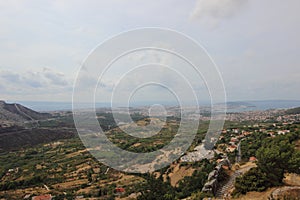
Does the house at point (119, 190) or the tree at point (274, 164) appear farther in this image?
the house at point (119, 190)

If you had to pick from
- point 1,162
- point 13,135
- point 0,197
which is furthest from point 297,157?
point 13,135

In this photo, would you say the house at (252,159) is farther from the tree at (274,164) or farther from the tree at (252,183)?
the tree at (252,183)

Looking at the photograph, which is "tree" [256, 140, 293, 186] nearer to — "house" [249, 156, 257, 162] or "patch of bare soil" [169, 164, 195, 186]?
"house" [249, 156, 257, 162]

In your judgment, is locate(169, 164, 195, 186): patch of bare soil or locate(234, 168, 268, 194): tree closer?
locate(234, 168, 268, 194): tree

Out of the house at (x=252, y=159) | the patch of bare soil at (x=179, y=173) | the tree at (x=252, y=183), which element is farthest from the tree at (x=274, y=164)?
the patch of bare soil at (x=179, y=173)

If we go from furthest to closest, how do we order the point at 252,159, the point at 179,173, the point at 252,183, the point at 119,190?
the point at 119,190 < the point at 179,173 < the point at 252,159 < the point at 252,183

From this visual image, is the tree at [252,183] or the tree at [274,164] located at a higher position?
the tree at [274,164]

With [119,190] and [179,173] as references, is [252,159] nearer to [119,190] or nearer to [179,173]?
[179,173]

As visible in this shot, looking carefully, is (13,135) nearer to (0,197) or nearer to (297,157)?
(0,197)

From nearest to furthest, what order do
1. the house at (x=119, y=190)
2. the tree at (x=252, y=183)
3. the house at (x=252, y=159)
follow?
1. the tree at (x=252, y=183)
2. the house at (x=252, y=159)
3. the house at (x=119, y=190)

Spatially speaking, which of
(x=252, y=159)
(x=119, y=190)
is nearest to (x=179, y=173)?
(x=119, y=190)

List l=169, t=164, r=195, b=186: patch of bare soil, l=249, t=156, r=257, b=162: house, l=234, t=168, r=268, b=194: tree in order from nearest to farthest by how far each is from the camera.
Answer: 1. l=234, t=168, r=268, b=194: tree
2. l=249, t=156, r=257, b=162: house
3. l=169, t=164, r=195, b=186: patch of bare soil

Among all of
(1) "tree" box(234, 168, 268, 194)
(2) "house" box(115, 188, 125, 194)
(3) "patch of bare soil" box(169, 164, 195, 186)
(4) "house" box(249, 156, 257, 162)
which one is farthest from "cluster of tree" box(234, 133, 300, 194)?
(2) "house" box(115, 188, 125, 194)
